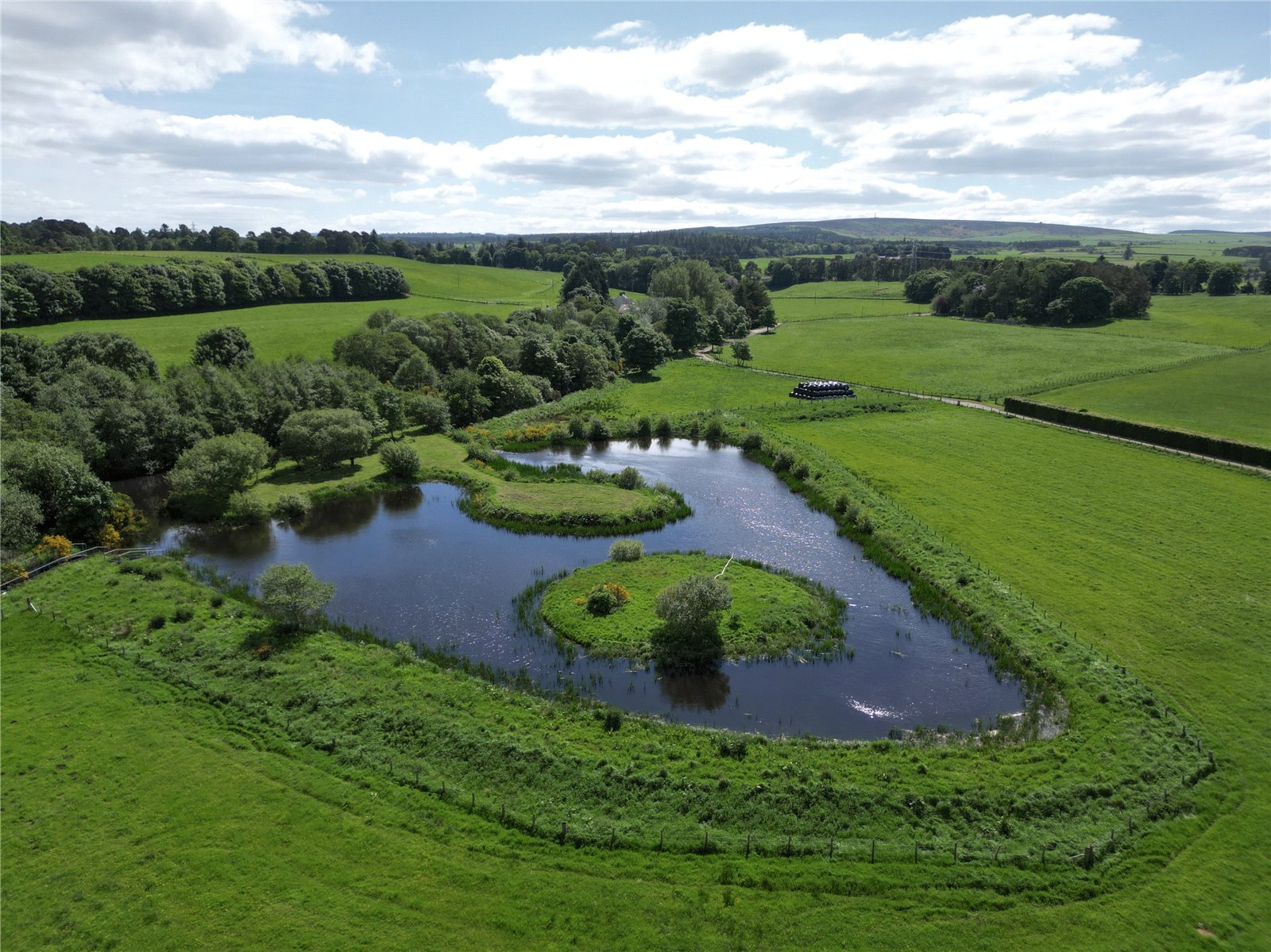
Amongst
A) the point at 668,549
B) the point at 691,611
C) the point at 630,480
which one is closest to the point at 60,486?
the point at 630,480

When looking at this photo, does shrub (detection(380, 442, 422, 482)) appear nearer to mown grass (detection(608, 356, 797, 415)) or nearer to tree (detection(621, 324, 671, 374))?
mown grass (detection(608, 356, 797, 415))

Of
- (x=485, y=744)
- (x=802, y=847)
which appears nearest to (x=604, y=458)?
(x=485, y=744)

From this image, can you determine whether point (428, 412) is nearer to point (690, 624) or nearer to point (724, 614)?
point (724, 614)

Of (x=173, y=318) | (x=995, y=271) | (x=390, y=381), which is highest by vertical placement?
(x=995, y=271)

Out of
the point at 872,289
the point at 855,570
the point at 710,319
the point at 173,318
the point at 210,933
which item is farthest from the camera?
the point at 872,289

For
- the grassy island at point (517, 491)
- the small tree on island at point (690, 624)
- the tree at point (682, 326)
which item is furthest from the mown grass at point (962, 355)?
the small tree on island at point (690, 624)

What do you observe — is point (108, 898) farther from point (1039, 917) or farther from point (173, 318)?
point (173, 318)
